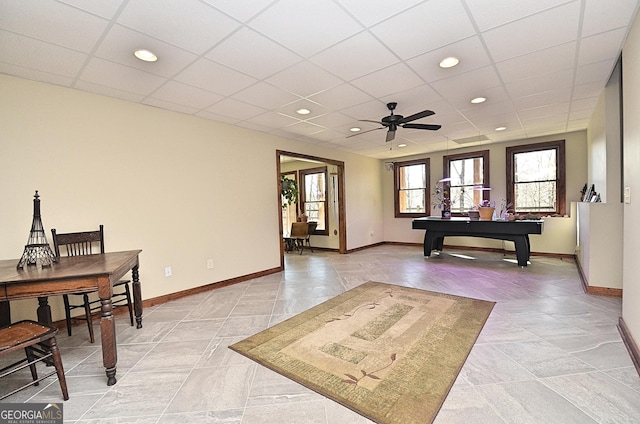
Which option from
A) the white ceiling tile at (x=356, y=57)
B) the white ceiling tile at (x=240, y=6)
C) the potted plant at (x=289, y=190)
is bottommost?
the potted plant at (x=289, y=190)

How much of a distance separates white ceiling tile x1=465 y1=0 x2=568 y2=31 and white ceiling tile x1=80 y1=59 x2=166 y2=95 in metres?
2.78

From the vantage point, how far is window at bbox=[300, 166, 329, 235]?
760 centimetres

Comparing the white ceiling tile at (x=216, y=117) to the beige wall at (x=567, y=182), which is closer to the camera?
the white ceiling tile at (x=216, y=117)

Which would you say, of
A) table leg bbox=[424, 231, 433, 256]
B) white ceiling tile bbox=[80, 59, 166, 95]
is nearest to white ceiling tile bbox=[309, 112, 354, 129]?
white ceiling tile bbox=[80, 59, 166, 95]

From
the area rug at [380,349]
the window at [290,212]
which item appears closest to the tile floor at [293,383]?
the area rug at [380,349]

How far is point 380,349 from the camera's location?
7.72 ft

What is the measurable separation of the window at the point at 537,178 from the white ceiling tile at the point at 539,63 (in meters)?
3.75

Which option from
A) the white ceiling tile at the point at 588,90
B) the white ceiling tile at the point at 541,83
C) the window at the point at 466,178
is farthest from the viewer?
the window at the point at 466,178

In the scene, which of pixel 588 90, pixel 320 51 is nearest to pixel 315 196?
pixel 320 51

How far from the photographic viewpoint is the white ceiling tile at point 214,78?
2664mm

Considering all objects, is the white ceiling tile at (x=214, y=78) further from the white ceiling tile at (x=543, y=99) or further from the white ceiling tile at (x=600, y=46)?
the white ceiling tile at (x=543, y=99)

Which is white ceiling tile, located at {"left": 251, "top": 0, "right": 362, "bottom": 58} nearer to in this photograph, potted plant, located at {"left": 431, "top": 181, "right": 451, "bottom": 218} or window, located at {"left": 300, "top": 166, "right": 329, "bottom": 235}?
window, located at {"left": 300, "top": 166, "right": 329, "bottom": 235}

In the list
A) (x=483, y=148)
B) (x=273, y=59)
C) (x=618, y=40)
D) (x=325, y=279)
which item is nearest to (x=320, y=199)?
(x=325, y=279)

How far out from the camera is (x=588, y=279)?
3.64m
